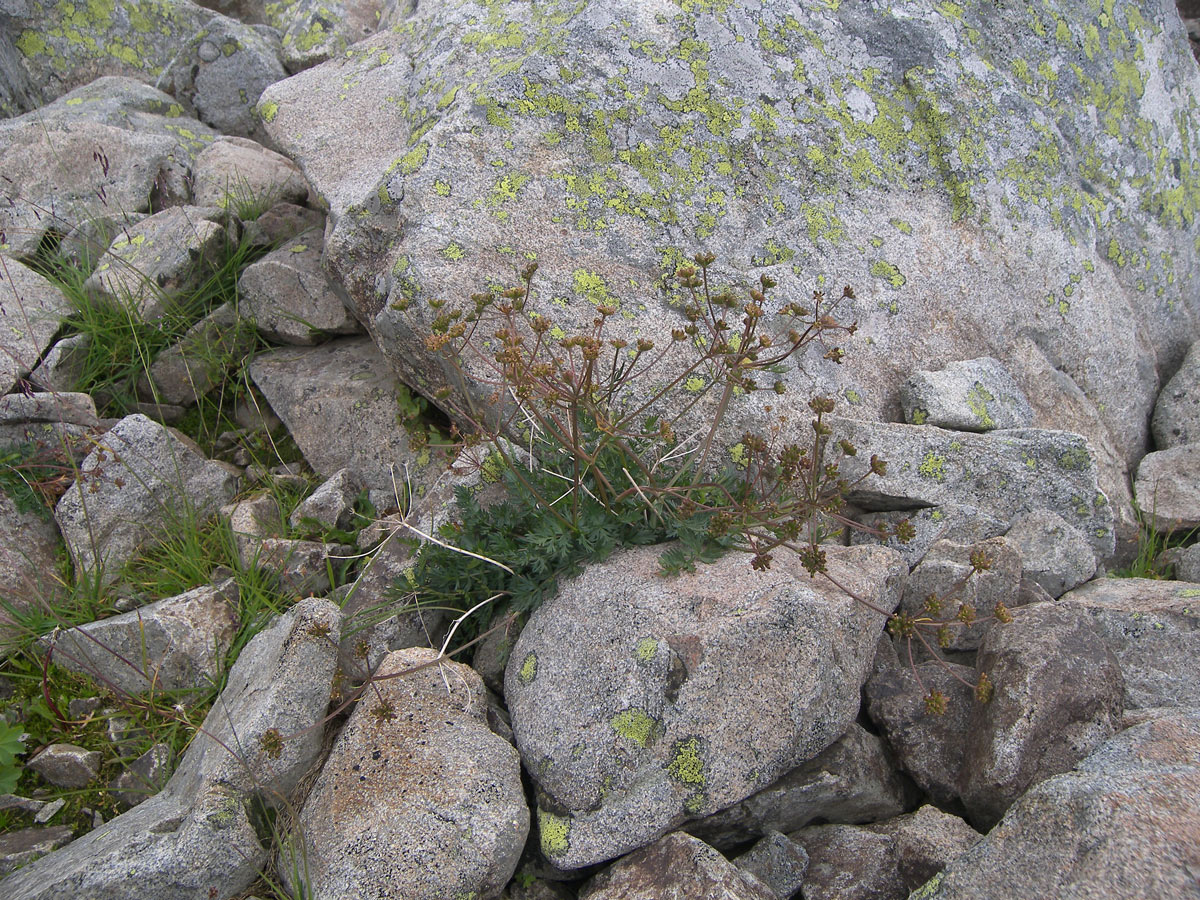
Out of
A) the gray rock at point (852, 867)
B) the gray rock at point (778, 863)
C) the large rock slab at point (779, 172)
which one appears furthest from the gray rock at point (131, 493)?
the gray rock at point (852, 867)

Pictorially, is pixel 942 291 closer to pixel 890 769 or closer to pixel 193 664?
pixel 890 769

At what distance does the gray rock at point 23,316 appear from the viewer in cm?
529

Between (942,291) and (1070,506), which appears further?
(942,291)

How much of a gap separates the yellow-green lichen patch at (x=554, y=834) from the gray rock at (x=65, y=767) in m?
2.22

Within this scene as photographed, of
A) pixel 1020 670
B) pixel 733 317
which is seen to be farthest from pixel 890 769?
pixel 733 317

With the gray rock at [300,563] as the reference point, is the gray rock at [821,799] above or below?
above

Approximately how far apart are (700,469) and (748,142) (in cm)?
252

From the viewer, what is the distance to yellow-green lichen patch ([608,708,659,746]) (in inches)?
135

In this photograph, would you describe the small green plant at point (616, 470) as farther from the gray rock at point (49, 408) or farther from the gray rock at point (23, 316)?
the gray rock at point (23, 316)

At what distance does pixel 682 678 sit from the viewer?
3.50m

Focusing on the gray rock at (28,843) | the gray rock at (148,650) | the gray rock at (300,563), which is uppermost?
the gray rock at (300,563)

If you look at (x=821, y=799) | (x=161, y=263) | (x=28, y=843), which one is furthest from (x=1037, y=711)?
(x=161, y=263)

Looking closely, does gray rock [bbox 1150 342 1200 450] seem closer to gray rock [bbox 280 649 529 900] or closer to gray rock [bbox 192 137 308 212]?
gray rock [bbox 280 649 529 900]

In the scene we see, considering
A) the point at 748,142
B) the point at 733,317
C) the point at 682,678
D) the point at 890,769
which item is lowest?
the point at 890,769
